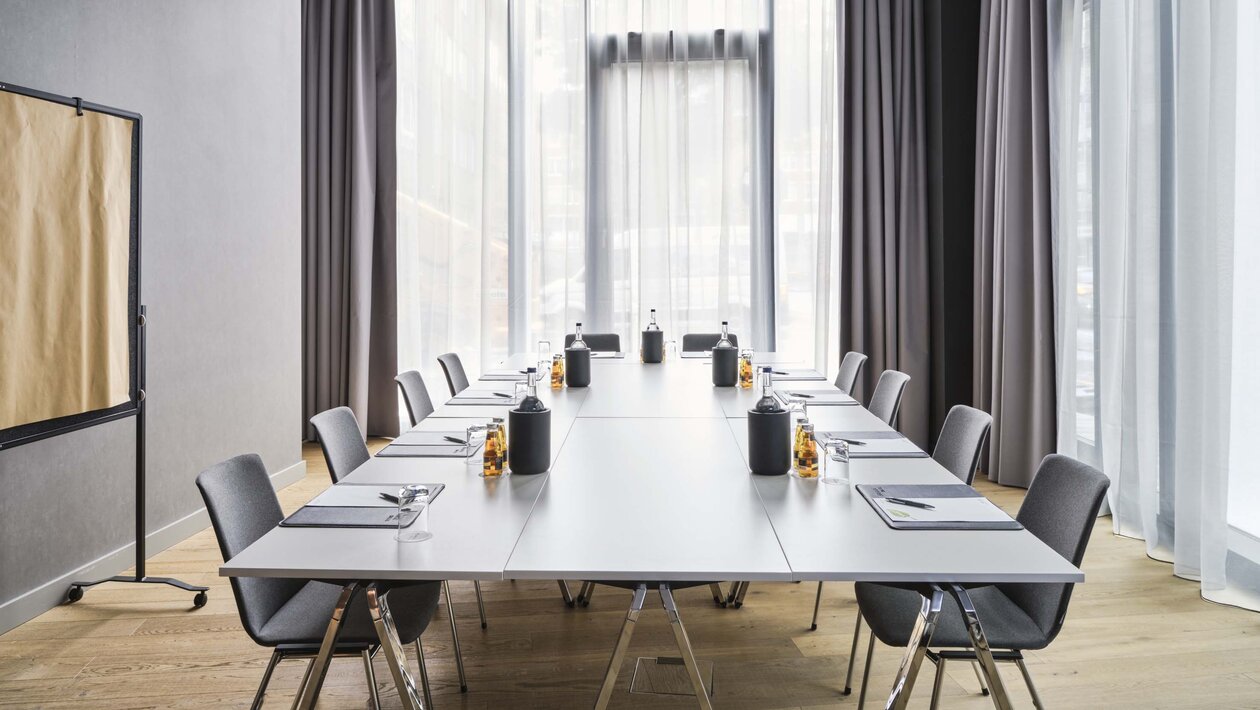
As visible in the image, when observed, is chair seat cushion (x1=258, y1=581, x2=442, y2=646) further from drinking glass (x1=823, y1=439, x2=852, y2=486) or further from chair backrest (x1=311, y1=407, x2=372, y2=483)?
drinking glass (x1=823, y1=439, x2=852, y2=486)

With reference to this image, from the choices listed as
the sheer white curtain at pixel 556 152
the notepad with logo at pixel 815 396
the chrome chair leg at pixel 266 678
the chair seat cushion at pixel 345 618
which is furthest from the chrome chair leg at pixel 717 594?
the sheer white curtain at pixel 556 152

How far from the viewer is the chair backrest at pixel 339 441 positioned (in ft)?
7.11

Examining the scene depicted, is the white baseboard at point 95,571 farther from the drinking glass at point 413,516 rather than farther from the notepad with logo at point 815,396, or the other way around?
the notepad with logo at point 815,396

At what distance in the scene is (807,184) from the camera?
5484mm

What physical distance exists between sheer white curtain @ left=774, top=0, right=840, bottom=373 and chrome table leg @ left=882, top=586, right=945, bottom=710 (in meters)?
4.06

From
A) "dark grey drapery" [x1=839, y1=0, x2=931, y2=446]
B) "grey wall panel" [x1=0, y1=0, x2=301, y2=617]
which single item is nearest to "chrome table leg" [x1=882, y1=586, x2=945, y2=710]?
"grey wall panel" [x1=0, y1=0, x2=301, y2=617]

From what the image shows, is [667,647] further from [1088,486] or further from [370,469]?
[1088,486]

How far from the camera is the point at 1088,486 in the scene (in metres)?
1.65

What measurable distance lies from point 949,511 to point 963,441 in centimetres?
78

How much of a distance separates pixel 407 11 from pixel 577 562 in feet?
17.9

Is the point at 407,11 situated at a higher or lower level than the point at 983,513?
higher

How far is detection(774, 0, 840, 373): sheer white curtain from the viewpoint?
17.6ft

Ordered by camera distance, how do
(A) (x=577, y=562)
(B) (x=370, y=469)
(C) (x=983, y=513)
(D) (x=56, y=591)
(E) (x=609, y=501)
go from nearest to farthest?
(A) (x=577, y=562), (C) (x=983, y=513), (E) (x=609, y=501), (B) (x=370, y=469), (D) (x=56, y=591)

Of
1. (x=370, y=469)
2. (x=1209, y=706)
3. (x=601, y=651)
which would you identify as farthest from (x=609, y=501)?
(x=1209, y=706)
